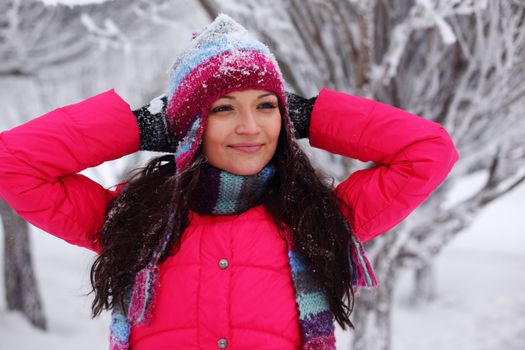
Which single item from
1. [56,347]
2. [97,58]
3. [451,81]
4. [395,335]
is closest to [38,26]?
[97,58]

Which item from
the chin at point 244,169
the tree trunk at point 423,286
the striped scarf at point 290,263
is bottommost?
the tree trunk at point 423,286

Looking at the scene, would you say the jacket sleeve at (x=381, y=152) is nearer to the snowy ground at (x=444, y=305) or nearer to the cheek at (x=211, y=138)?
the cheek at (x=211, y=138)

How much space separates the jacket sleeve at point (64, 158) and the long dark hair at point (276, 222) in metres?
0.11

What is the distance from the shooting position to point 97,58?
Answer: 7508mm

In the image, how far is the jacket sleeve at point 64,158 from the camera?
173cm

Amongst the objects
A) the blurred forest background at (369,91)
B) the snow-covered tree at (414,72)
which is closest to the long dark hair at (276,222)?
the blurred forest background at (369,91)

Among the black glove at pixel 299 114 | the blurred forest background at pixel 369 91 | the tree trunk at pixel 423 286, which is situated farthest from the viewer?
the tree trunk at pixel 423 286

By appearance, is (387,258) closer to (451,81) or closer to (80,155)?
(451,81)

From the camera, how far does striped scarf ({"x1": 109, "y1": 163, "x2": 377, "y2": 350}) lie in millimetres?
1821

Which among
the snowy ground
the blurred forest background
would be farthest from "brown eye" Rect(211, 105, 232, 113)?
the snowy ground

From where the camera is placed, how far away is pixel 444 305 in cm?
960

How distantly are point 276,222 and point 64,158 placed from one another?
2.45 feet

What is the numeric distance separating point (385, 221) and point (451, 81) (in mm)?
2037

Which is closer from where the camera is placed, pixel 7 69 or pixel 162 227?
pixel 162 227
